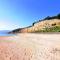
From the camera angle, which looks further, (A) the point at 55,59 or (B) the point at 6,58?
(B) the point at 6,58

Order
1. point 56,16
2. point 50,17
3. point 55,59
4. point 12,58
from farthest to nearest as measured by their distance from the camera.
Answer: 1. point 50,17
2. point 56,16
3. point 12,58
4. point 55,59

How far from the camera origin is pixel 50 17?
8300cm

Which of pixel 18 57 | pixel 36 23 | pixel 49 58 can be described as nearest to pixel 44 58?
pixel 49 58

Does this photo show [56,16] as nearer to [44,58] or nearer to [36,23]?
[36,23]

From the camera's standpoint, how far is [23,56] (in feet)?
44.3

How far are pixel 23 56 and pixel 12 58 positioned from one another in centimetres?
93

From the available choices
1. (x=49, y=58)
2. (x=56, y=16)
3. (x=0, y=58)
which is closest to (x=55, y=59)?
(x=49, y=58)

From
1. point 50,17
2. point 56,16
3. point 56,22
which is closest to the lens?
point 56,22

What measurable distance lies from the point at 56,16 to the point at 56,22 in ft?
24.3

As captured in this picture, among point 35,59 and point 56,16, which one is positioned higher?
point 56,16

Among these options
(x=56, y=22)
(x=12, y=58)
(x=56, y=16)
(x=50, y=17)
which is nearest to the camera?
(x=12, y=58)

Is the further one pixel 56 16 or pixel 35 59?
pixel 56 16

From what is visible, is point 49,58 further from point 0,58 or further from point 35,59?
point 0,58

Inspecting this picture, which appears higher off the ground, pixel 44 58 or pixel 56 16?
pixel 56 16
